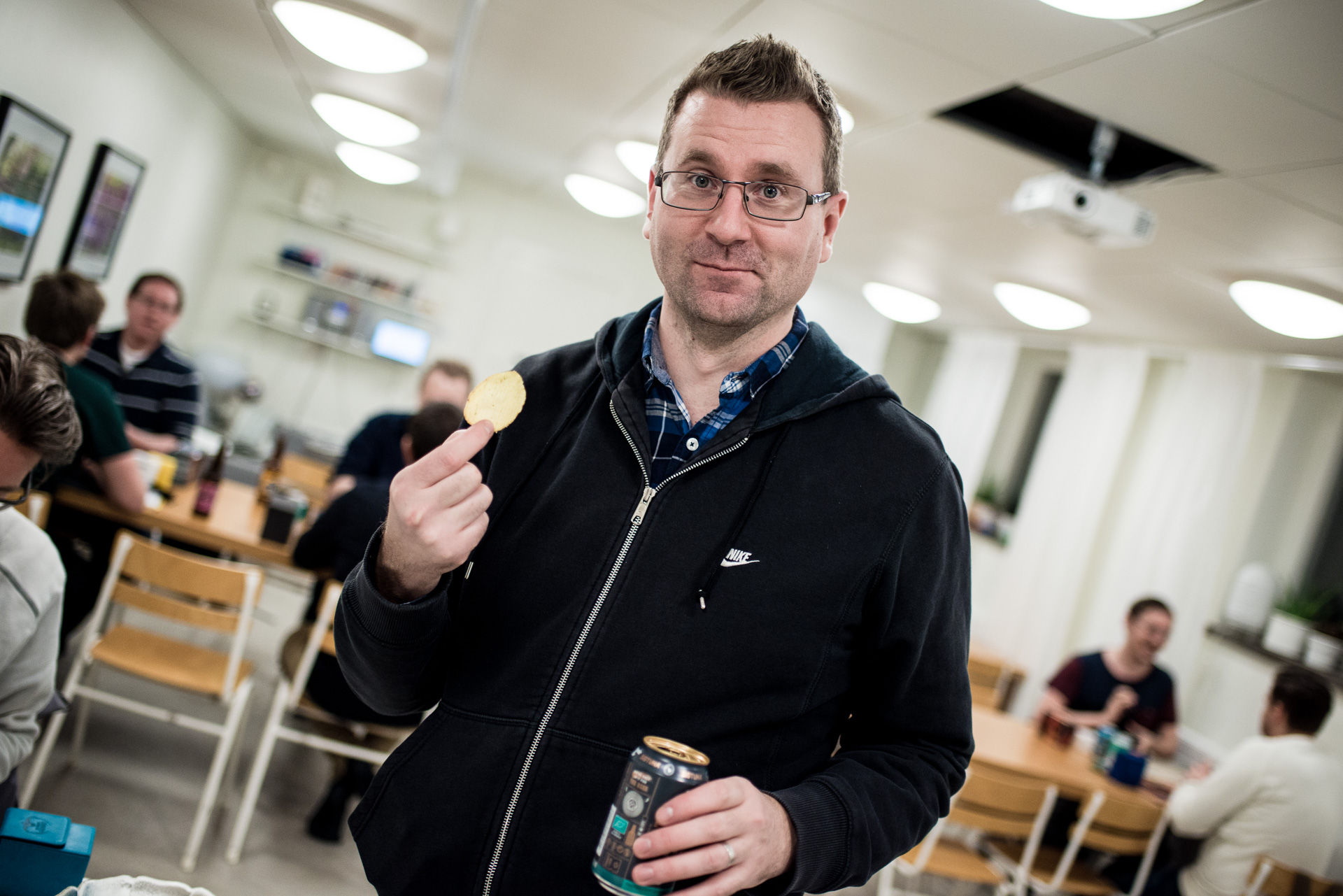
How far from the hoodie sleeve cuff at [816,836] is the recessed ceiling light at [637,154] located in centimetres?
394

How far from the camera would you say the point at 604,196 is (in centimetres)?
581

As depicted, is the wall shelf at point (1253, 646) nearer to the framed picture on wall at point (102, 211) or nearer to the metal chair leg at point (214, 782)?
the metal chair leg at point (214, 782)

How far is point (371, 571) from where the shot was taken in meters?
0.97

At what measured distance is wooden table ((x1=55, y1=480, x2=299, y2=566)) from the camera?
326 centimetres

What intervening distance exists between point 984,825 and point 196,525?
312 cm

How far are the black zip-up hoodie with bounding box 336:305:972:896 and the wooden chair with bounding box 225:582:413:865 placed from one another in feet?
6.91

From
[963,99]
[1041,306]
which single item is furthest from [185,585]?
[1041,306]

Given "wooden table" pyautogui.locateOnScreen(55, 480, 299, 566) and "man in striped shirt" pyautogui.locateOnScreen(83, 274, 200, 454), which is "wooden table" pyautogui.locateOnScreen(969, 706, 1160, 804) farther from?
"man in striped shirt" pyautogui.locateOnScreen(83, 274, 200, 454)

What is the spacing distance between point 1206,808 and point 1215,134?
2.52 m

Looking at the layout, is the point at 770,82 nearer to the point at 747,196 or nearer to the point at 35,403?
the point at 747,196

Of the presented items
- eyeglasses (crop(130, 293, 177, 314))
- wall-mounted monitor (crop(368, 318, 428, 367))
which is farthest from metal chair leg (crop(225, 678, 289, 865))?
wall-mounted monitor (crop(368, 318, 428, 367))

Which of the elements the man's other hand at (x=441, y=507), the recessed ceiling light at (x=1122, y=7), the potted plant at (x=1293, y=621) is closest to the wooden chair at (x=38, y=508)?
the man's other hand at (x=441, y=507)

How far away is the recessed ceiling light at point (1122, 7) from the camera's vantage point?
76.7 inches

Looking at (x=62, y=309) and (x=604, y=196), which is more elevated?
(x=604, y=196)
